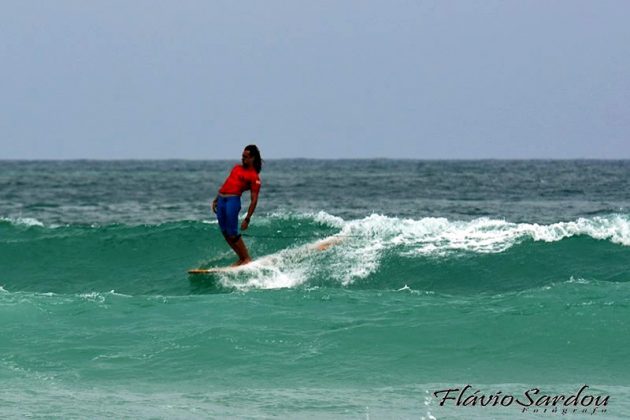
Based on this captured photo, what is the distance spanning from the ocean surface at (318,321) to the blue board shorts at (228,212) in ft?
2.02

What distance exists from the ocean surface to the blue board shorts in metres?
0.62

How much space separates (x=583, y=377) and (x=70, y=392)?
169 inches

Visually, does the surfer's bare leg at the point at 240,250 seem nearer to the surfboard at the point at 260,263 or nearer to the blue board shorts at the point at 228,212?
the surfboard at the point at 260,263

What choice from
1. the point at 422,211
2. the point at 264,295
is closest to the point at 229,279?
the point at 264,295

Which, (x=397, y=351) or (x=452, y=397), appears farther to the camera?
(x=397, y=351)

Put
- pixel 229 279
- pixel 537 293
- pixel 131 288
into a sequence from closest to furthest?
pixel 537 293 → pixel 229 279 → pixel 131 288

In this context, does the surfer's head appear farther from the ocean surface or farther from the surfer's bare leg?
the ocean surface

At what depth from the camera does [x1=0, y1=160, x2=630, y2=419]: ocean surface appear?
26.4 ft

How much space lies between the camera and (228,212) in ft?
43.0

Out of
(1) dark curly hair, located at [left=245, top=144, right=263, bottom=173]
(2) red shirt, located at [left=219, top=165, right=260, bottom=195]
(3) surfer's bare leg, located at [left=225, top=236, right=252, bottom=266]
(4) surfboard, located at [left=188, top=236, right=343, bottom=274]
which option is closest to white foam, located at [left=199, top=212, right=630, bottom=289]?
(4) surfboard, located at [left=188, top=236, right=343, bottom=274]

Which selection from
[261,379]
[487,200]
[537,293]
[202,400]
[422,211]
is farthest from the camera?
[487,200]

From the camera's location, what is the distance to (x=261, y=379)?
8625 millimetres

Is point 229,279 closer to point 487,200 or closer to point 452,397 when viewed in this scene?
point 452,397
